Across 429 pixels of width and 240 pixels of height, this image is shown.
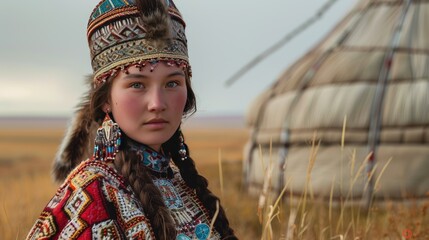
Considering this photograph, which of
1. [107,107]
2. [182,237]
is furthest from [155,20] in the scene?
[182,237]

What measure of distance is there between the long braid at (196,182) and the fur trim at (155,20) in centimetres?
42

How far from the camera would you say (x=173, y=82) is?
2.26 metres

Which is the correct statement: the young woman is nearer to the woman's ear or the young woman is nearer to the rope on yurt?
the woman's ear

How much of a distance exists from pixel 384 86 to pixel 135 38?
4793 millimetres

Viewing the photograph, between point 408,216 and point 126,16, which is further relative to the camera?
point 408,216

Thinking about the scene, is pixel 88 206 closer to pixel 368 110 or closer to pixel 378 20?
pixel 368 110

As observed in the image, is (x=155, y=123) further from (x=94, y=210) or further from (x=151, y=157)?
(x=94, y=210)

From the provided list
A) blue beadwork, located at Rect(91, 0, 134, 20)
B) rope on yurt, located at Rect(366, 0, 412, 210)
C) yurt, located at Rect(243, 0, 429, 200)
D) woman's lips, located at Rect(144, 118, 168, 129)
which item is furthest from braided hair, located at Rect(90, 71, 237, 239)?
rope on yurt, located at Rect(366, 0, 412, 210)

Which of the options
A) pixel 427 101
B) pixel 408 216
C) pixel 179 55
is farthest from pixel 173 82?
pixel 427 101

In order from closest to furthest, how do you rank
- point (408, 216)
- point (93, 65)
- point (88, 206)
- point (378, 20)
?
point (88, 206) < point (93, 65) < point (408, 216) < point (378, 20)

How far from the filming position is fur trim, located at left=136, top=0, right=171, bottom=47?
7.31 ft

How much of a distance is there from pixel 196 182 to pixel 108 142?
44 centimetres

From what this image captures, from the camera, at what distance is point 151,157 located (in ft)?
7.63

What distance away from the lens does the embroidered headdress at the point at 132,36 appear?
222 centimetres
